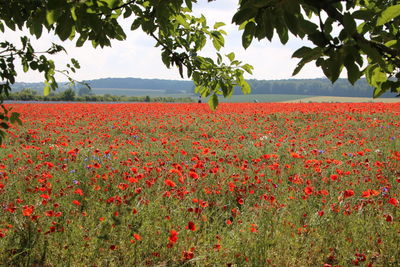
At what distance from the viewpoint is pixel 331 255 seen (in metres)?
2.86

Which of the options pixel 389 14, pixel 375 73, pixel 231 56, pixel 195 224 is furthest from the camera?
pixel 195 224

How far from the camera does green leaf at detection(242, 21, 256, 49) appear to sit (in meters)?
1.55

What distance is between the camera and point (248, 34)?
1584 mm

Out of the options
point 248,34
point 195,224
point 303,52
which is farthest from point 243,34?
point 195,224

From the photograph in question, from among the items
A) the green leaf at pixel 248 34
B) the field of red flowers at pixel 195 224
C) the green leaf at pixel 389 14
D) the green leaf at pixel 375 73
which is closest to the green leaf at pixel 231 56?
the green leaf at pixel 248 34

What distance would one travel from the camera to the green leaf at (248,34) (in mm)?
1551

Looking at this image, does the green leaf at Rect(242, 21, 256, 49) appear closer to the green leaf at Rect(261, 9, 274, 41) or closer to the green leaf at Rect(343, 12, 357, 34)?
the green leaf at Rect(261, 9, 274, 41)

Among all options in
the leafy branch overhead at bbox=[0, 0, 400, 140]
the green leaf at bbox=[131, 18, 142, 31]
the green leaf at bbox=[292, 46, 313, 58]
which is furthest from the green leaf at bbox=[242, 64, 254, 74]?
the green leaf at bbox=[292, 46, 313, 58]

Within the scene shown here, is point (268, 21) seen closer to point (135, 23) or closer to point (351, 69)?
point (351, 69)

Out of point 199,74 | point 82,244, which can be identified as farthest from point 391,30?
point 82,244

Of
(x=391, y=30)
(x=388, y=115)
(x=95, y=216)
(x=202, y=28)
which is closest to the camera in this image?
(x=391, y=30)

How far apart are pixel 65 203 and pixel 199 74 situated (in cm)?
200

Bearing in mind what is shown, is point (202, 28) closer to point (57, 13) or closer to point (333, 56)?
point (57, 13)

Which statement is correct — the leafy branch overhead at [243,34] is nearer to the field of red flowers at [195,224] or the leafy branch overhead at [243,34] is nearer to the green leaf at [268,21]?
the green leaf at [268,21]
